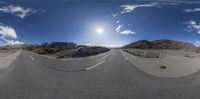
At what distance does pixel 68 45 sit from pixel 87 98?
1234 inches

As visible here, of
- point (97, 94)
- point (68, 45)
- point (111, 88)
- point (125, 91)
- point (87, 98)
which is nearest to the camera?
point (87, 98)

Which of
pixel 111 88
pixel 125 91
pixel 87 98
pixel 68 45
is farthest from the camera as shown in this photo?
pixel 68 45

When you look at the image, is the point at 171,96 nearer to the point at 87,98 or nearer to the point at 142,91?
the point at 142,91

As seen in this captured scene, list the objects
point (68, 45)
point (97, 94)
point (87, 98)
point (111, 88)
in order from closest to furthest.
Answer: point (87, 98) → point (97, 94) → point (111, 88) → point (68, 45)

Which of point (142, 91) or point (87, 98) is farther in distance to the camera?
point (142, 91)

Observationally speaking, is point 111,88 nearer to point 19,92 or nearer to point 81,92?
point 81,92

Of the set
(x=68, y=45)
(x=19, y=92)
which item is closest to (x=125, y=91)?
(x=19, y=92)

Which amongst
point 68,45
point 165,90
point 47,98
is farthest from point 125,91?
point 68,45

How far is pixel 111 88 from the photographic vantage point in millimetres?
11648

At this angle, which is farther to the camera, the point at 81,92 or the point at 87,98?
the point at 81,92

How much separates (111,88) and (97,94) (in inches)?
58.8

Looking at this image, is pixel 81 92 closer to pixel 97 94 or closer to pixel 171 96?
pixel 97 94

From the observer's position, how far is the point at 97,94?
10.2 m

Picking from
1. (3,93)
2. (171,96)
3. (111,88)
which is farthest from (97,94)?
(3,93)
